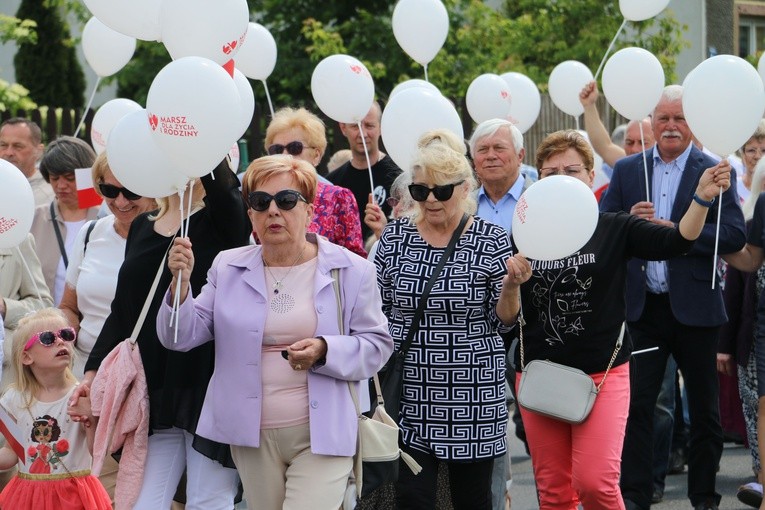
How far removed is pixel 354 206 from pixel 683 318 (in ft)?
6.68

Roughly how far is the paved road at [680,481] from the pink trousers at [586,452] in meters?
1.83

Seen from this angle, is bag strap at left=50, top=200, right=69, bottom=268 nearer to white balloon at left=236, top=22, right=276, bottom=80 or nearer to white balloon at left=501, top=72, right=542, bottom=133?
white balloon at left=236, top=22, right=276, bottom=80

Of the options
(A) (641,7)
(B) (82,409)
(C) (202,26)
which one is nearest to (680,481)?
(A) (641,7)

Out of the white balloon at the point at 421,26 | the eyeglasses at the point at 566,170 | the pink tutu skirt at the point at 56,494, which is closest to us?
the pink tutu skirt at the point at 56,494

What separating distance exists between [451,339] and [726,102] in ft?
6.26

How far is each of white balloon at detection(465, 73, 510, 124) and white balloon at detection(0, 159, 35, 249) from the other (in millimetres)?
4232

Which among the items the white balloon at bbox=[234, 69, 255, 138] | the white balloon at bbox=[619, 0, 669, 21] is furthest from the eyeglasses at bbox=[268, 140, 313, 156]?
the white balloon at bbox=[619, 0, 669, 21]

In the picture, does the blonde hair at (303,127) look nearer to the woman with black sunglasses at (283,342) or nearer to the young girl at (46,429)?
the young girl at (46,429)

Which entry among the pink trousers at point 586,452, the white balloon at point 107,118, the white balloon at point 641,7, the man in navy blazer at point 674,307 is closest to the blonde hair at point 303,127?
the man in navy blazer at point 674,307

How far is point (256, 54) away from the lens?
9.20 metres

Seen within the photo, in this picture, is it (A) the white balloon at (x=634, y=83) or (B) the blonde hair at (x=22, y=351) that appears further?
(A) the white balloon at (x=634, y=83)

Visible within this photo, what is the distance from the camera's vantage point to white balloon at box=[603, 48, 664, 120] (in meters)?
7.98

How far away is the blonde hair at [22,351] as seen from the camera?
578 centimetres

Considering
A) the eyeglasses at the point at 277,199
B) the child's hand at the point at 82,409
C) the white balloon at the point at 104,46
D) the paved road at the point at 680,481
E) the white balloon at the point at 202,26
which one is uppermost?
the white balloon at the point at 104,46
